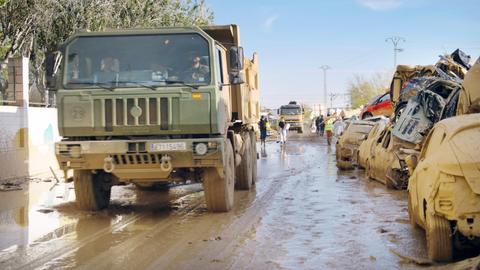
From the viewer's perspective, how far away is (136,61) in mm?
8945

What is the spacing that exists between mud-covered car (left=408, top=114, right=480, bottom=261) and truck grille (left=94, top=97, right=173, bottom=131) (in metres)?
3.89

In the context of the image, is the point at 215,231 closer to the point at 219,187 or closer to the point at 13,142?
the point at 219,187

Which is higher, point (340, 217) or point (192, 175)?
point (192, 175)

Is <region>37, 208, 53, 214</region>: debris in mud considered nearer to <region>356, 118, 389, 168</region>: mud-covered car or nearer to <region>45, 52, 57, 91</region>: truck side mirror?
<region>45, 52, 57, 91</region>: truck side mirror

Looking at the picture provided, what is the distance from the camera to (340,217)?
9.15 metres

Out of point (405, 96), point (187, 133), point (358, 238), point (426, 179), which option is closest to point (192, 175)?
point (187, 133)

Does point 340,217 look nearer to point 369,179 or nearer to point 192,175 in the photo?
point 192,175

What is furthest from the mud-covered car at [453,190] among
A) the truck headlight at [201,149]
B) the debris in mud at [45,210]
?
the debris in mud at [45,210]

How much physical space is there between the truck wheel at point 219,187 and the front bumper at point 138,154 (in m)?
0.47

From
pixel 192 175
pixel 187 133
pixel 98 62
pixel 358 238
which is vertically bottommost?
pixel 358 238

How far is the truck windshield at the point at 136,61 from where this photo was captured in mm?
8836

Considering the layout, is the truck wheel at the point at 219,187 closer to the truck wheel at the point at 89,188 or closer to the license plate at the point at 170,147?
the license plate at the point at 170,147

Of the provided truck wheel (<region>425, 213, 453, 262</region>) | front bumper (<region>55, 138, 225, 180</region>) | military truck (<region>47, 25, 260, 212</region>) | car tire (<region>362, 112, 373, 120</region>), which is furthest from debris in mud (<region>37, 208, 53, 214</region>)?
car tire (<region>362, 112, 373, 120</region>)

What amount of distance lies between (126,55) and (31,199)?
4817 millimetres
